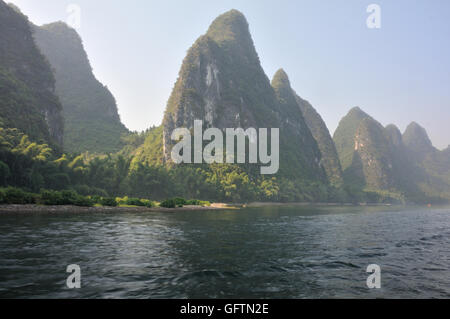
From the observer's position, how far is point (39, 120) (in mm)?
80125

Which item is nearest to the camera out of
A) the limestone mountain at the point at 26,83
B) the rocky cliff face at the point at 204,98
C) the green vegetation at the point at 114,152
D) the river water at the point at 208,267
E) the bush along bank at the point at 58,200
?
the river water at the point at 208,267

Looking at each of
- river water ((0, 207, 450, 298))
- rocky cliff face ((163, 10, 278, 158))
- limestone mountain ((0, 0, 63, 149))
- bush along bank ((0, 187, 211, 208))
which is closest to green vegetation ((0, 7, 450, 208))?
bush along bank ((0, 187, 211, 208))

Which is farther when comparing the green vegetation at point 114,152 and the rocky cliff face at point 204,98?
the rocky cliff face at point 204,98

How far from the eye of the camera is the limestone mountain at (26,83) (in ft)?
245

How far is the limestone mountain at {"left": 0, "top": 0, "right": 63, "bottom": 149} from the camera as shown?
2940 inches

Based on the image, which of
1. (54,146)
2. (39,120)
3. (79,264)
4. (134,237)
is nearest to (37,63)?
(39,120)

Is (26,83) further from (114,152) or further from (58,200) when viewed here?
(114,152)

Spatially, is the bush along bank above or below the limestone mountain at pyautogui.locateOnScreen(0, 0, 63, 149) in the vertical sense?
below

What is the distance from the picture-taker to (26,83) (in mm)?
95438

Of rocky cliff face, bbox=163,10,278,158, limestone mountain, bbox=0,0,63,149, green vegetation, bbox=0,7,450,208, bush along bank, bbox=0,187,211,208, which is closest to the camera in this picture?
bush along bank, bbox=0,187,211,208

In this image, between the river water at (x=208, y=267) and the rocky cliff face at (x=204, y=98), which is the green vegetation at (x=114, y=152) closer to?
the rocky cliff face at (x=204, y=98)

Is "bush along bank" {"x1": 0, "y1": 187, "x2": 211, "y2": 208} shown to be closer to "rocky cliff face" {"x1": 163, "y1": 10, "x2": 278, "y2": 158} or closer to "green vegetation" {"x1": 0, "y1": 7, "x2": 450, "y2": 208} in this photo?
"green vegetation" {"x1": 0, "y1": 7, "x2": 450, "y2": 208}

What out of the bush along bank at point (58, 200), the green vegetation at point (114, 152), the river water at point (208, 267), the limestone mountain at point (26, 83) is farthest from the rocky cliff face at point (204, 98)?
the river water at point (208, 267)
